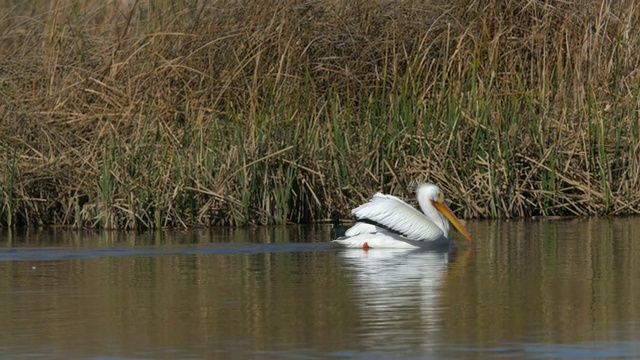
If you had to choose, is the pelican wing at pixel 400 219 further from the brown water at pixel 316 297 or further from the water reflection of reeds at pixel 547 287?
the water reflection of reeds at pixel 547 287

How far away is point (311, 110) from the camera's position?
496 inches

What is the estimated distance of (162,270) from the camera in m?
8.64

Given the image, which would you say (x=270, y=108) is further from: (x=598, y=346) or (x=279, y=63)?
(x=598, y=346)

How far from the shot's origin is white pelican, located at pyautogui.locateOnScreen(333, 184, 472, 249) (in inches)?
386

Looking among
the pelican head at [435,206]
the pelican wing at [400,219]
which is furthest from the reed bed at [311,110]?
the pelican wing at [400,219]

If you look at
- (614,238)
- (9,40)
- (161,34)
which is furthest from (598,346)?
(9,40)

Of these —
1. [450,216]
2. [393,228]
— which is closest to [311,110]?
[450,216]

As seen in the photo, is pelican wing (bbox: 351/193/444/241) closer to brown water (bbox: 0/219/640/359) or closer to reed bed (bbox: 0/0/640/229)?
brown water (bbox: 0/219/640/359)

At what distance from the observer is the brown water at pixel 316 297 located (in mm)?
5695

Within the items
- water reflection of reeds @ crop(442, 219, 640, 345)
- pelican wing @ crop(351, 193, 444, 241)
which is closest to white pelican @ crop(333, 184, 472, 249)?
pelican wing @ crop(351, 193, 444, 241)

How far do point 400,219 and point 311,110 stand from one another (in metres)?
3.00

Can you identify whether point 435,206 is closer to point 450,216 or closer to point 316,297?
point 450,216

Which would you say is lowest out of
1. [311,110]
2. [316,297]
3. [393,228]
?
→ [316,297]

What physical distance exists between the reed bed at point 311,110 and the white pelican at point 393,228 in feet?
5.21
